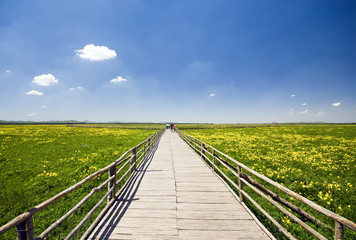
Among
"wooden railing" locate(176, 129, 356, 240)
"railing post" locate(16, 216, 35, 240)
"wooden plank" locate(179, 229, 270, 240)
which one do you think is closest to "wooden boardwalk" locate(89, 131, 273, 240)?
"wooden plank" locate(179, 229, 270, 240)

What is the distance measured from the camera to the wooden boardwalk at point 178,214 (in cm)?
347

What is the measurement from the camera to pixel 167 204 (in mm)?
4660

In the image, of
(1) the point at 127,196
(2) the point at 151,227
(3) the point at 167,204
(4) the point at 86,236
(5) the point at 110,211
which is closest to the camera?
(4) the point at 86,236

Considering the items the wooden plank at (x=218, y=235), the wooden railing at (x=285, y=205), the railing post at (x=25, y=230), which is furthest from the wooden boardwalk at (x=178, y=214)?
the railing post at (x=25, y=230)

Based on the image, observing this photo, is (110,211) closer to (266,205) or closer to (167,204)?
(167,204)

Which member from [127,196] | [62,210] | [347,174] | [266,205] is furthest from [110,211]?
[347,174]

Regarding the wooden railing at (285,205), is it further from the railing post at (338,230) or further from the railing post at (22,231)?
the railing post at (22,231)

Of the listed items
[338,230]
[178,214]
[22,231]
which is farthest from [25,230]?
[338,230]

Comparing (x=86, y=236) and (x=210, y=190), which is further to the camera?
(x=210, y=190)

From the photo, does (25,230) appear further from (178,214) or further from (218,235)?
(218,235)

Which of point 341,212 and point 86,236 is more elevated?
point 86,236

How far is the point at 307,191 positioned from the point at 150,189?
23.6 feet

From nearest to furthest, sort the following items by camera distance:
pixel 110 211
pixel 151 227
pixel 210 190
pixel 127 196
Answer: pixel 151 227, pixel 110 211, pixel 127 196, pixel 210 190

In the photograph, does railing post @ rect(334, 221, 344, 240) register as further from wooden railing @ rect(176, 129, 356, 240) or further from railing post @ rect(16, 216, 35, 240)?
railing post @ rect(16, 216, 35, 240)
